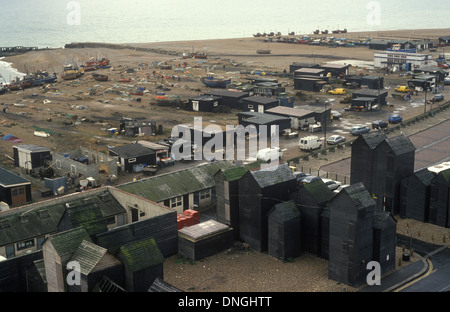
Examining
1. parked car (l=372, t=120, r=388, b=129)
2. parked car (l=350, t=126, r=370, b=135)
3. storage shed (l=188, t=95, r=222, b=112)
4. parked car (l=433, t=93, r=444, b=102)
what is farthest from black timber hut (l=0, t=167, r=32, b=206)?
parked car (l=433, t=93, r=444, b=102)

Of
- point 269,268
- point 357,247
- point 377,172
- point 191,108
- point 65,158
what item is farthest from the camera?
point 191,108

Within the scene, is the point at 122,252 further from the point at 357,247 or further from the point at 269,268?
the point at 357,247

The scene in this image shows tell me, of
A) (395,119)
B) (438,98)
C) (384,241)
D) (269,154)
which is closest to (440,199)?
(384,241)

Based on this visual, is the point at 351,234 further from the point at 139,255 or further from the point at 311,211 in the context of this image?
the point at 139,255

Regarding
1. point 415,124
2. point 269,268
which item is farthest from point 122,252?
point 415,124

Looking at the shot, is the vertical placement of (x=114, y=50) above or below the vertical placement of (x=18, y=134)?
above

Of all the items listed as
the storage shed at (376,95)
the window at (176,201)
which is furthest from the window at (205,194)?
the storage shed at (376,95)
